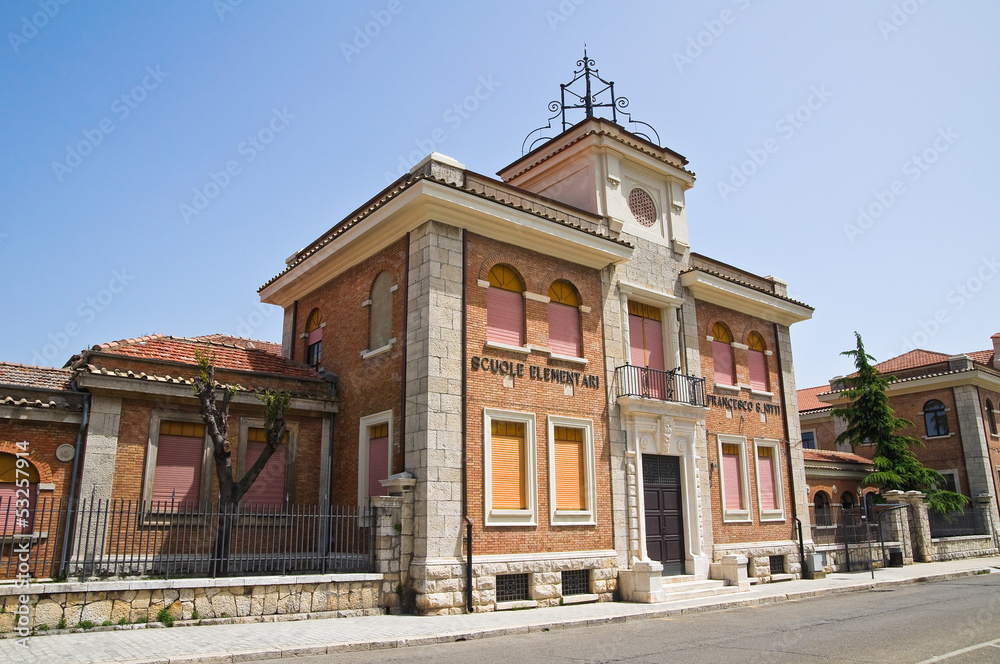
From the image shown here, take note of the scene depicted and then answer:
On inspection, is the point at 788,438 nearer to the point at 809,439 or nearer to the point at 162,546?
the point at 809,439

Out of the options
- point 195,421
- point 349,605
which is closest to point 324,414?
point 195,421

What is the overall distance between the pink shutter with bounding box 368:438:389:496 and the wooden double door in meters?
6.26

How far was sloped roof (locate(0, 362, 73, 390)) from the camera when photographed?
14.8 m

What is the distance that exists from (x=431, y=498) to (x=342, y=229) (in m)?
8.20

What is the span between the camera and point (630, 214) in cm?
1953

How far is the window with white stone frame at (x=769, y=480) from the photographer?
68.1 ft

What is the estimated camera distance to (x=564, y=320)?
17125 mm

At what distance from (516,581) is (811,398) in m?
31.7

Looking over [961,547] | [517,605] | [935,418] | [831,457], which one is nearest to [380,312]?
[517,605]

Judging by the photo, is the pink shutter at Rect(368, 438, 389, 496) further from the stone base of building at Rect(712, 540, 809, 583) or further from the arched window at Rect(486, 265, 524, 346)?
the stone base of building at Rect(712, 540, 809, 583)

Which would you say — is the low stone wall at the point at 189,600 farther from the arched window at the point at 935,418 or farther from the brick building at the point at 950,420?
the arched window at the point at 935,418

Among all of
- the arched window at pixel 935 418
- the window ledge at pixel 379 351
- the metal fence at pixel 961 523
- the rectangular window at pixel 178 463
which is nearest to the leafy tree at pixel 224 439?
the rectangular window at pixel 178 463

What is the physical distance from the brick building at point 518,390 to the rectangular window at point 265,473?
0.14 metres

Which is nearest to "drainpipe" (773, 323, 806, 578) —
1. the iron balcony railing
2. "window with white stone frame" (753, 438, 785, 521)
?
"window with white stone frame" (753, 438, 785, 521)
